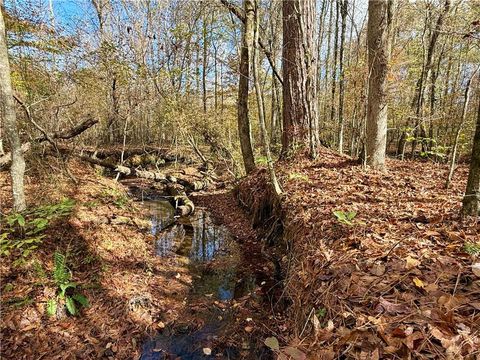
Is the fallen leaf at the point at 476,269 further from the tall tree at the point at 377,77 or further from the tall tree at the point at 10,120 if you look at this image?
the tall tree at the point at 10,120

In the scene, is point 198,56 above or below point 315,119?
above

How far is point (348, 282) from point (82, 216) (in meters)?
4.85

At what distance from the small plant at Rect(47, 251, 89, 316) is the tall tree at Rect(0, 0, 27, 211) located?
4.45 ft

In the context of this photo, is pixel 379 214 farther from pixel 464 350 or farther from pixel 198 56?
pixel 198 56

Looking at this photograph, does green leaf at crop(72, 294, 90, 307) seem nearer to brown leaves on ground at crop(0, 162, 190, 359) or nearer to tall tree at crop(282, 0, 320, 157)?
brown leaves on ground at crop(0, 162, 190, 359)

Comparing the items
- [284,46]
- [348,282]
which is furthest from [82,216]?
[284,46]

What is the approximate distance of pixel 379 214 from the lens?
3.57 meters

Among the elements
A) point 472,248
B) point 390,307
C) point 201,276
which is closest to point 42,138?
point 201,276

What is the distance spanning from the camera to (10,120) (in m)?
4.14

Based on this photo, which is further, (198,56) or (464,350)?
(198,56)

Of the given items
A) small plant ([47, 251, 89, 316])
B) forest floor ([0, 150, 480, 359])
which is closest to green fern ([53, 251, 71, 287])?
small plant ([47, 251, 89, 316])

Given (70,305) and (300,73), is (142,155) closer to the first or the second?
(300,73)

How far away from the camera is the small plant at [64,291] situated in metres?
3.48

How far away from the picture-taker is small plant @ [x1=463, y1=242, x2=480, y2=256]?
226 centimetres
